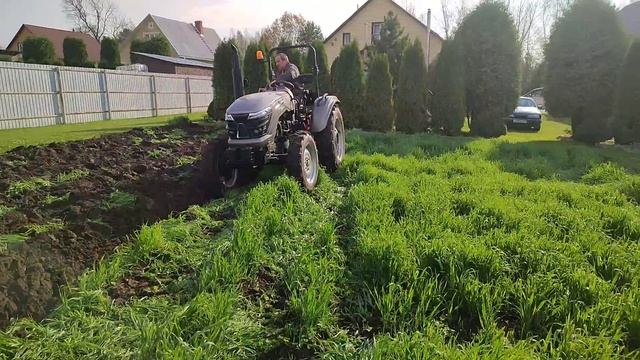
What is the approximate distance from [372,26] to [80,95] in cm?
2487

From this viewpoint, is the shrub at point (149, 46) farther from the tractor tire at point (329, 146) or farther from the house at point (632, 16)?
the house at point (632, 16)

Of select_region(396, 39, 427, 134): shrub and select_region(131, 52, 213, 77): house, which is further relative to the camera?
select_region(131, 52, 213, 77): house

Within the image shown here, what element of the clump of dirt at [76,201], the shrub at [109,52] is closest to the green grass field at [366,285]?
the clump of dirt at [76,201]

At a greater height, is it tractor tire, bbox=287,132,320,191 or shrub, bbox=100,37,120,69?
shrub, bbox=100,37,120,69

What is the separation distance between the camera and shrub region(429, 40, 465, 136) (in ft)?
40.3

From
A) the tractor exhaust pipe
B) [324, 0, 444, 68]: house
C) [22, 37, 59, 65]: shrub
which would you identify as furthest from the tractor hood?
A: [324, 0, 444, 68]: house

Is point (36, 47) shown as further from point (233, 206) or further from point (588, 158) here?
point (588, 158)

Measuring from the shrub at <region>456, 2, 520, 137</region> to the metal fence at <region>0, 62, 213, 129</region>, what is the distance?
13932 mm

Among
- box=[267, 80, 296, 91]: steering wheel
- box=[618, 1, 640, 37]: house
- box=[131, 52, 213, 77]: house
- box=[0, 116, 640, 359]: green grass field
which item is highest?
box=[618, 1, 640, 37]: house

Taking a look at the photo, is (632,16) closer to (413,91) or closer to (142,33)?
(413,91)

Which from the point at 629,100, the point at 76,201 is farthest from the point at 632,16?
A: the point at 76,201

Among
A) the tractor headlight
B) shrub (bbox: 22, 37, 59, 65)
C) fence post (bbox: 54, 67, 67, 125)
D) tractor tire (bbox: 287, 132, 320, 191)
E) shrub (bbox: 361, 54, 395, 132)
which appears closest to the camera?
the tractor headlight

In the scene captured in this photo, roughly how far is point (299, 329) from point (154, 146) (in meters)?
7.62

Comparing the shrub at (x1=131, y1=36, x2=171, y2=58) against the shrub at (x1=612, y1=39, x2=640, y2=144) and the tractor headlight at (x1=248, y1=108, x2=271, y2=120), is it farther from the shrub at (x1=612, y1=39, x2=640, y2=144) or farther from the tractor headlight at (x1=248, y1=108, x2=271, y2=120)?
the tractor headlight at (x1=248, y1=108, x2=271, y2=120)
